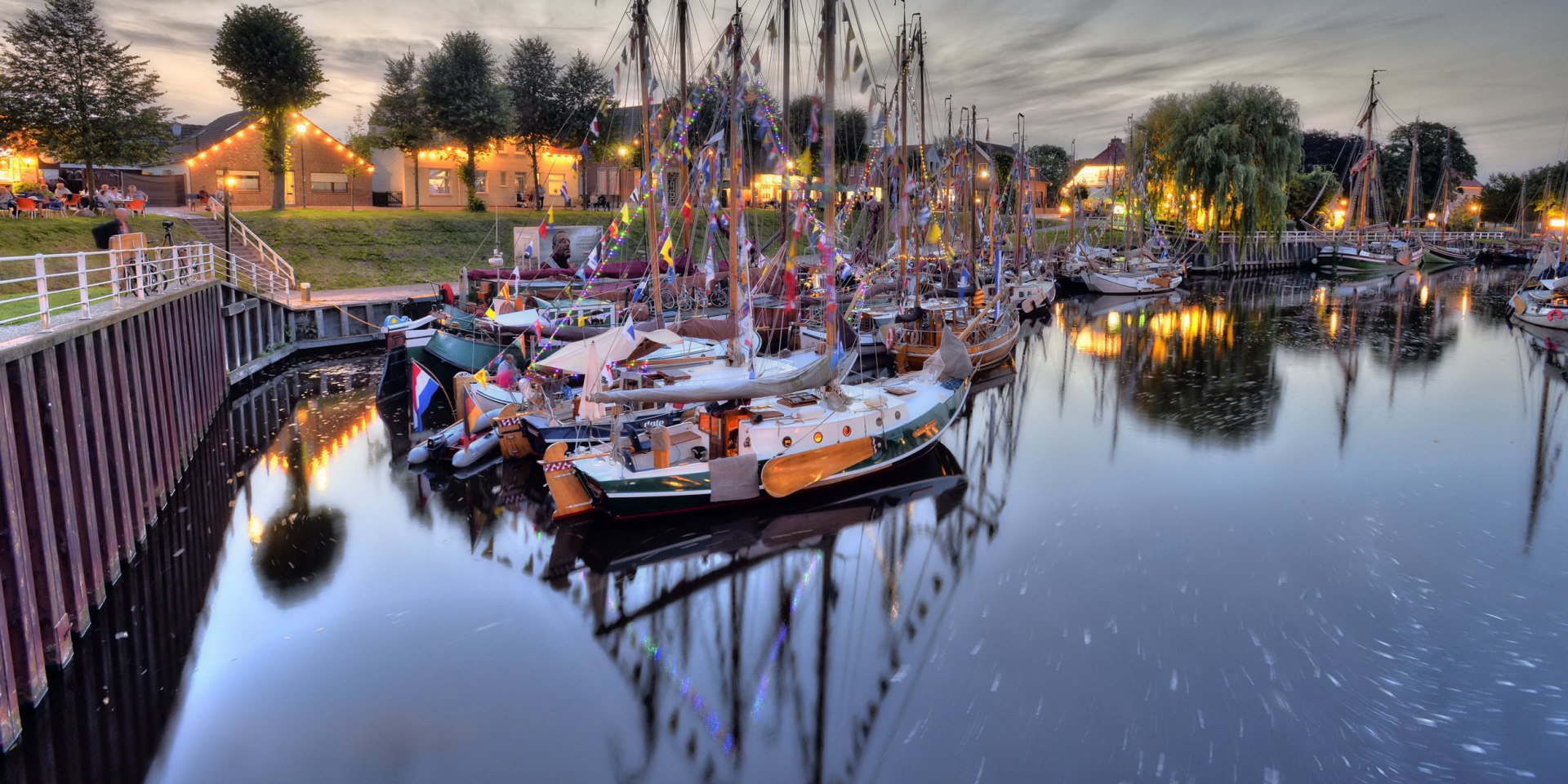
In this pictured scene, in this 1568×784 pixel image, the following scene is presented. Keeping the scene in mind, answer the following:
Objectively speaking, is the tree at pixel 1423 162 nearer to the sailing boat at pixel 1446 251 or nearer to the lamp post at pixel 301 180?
the sailing boat at pixel 1446 251

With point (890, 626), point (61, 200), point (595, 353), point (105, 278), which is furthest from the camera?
point (61, 200)

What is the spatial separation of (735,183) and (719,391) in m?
3.81

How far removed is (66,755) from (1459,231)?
109169mm

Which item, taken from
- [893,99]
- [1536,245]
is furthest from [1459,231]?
[893,99]

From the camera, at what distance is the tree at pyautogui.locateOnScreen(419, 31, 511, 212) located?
48.9 meters

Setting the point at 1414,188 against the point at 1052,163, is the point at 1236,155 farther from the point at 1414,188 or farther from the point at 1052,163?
the point at 1052,163

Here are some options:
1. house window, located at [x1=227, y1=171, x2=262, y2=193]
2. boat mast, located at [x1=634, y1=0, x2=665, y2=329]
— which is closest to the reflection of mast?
boat mast, located at [x1=634, y1=0, x2=665, y2=329]

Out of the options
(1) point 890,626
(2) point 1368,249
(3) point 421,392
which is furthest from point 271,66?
(2) point 1368,249

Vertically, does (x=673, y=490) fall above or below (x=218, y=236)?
below

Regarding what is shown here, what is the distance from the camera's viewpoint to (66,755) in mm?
8648

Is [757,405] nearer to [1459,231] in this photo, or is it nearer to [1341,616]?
[1341,616]

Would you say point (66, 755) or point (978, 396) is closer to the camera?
point (66, 755)

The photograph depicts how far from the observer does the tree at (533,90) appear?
177ft

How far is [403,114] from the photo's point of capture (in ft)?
165
